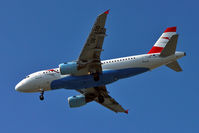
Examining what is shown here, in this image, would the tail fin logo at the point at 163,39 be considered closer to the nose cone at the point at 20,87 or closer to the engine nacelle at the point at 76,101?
the engine nacelle at the point at 76,101

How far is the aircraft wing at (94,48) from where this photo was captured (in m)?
34.6

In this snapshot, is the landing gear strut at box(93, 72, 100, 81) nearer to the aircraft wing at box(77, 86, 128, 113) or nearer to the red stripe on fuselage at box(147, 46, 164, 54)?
the aircraft wing at box(77, 86, 128, 113)

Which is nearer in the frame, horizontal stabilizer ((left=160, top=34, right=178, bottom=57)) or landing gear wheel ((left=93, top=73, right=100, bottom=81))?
horizontal stabilizer ((left=160, top=34, right=178, bottom=57))

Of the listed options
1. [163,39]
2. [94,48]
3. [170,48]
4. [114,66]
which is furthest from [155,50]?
[94,48]

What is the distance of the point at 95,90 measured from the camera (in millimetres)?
47062

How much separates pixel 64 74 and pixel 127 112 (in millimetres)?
13049

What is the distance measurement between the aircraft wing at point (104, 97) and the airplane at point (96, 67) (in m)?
4.80

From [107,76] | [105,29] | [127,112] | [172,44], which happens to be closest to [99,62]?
[107,76]

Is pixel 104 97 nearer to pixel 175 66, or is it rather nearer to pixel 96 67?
pixel 96 67

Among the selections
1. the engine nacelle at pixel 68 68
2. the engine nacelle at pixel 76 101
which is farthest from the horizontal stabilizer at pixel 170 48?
the engine nacelle at pixel 76 101

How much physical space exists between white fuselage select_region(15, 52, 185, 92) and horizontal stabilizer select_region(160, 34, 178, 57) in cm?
47

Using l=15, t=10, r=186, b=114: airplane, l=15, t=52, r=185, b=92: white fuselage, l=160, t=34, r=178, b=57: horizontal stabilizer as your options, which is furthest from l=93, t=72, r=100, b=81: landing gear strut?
l=160, t=34, r=178, b=57: horizontal stabilizer

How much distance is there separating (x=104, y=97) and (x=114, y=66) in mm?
7827

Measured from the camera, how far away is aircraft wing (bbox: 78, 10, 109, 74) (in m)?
34.6
